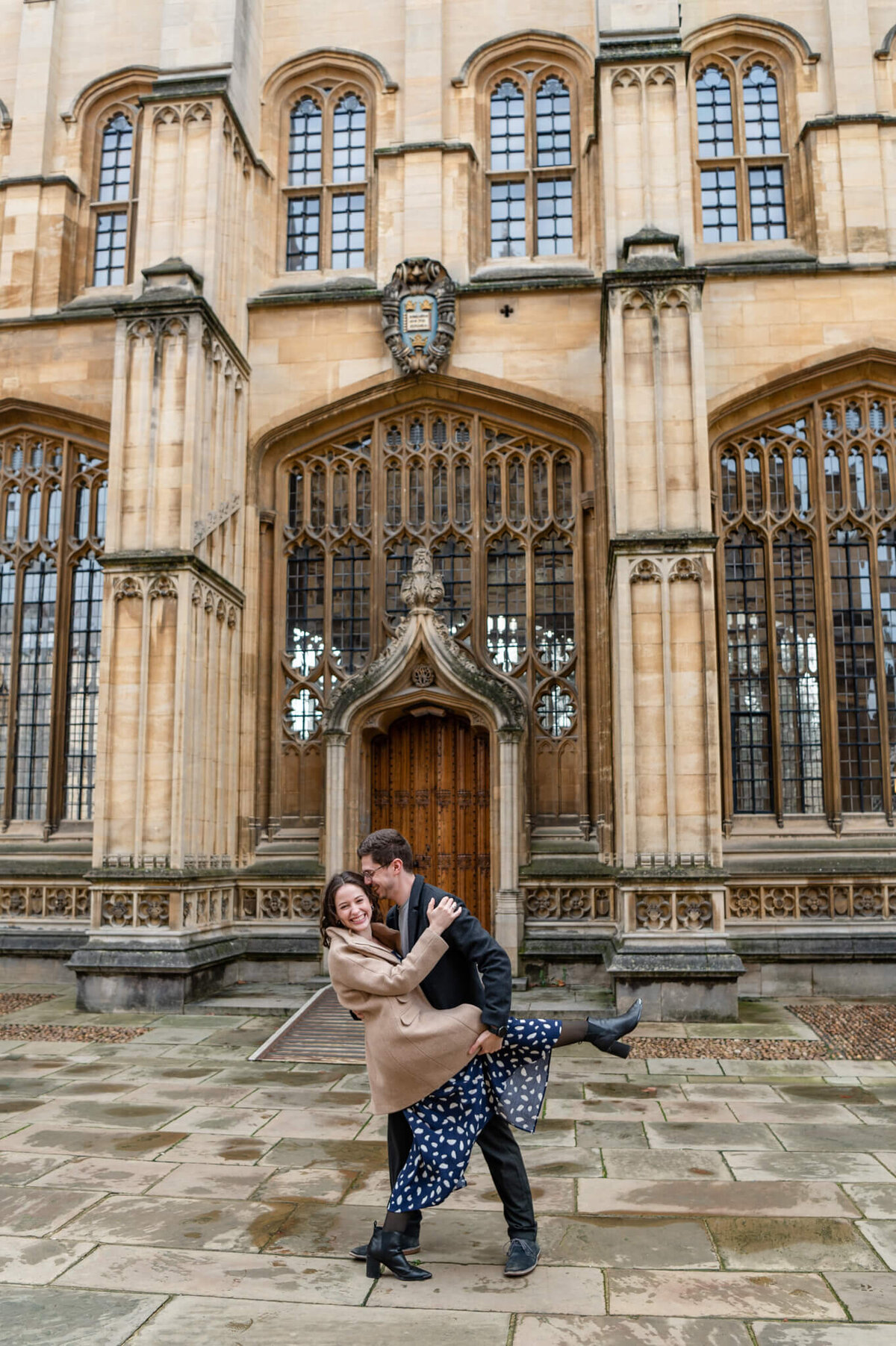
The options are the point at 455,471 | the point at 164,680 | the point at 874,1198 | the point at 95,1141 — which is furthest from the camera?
the point at 455,471

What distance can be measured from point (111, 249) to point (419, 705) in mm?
7286

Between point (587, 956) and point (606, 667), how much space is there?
305 centimetres

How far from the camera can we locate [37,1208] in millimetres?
4891

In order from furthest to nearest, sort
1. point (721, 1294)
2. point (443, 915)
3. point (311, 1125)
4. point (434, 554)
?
1. point (434, 554)
2. point (311, 1125)
3. point (443, 915)
4. point (721, 1294)

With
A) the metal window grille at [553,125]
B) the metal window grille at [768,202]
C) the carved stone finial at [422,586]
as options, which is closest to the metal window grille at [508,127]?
the metal window grille at [553,125]

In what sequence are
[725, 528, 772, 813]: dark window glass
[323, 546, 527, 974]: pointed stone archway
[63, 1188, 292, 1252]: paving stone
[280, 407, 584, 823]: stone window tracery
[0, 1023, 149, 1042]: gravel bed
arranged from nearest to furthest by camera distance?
[63, 1188, 292, 1252]: paving stone
[0, 1023, 149, 1042]: gravel bed
[323, 546, 527, 974]: pointed stone archway
[725, 528, 772, 813]: dark window glass
[280, 407, 584, 823]: stone window tracery

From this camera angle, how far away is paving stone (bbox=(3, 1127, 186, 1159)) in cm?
580

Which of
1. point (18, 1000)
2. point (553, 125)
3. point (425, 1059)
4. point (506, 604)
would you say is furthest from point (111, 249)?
point (425, 1059)

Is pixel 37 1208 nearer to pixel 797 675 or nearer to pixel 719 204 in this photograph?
pixel 797 675

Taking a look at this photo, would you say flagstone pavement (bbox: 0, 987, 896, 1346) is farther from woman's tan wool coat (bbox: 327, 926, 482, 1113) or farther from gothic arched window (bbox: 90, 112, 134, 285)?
gothic arched window (bbox: 90, 112, 134, 285)

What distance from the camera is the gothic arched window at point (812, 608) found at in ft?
39.9

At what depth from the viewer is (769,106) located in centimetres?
1363

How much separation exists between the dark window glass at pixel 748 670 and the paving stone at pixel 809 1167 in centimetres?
667

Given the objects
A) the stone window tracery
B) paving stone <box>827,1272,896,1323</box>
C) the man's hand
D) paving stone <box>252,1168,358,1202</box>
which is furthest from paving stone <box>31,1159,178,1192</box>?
the stone window tracery
